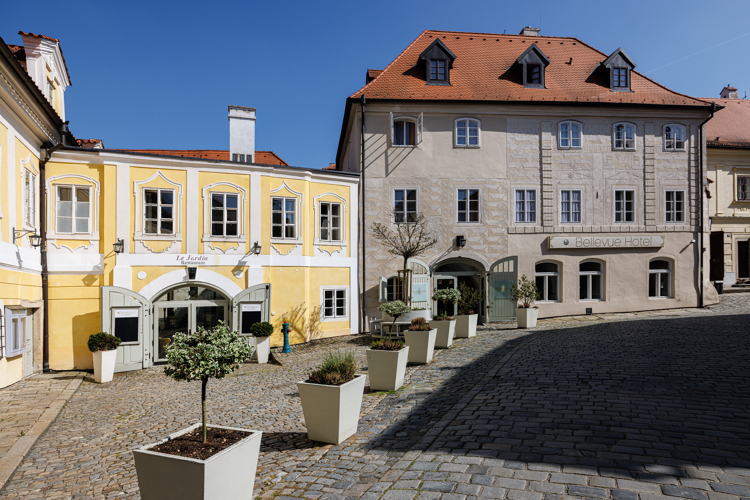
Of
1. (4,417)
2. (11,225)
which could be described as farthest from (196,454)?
(11,225)

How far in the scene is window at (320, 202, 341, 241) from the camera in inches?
723

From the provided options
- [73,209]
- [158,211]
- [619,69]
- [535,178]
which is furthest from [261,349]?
[619,69]

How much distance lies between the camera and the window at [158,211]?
50.2 ft

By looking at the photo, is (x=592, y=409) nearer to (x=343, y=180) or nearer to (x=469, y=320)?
(x=469, y=320)

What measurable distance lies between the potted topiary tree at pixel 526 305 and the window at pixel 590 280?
3.27 metres

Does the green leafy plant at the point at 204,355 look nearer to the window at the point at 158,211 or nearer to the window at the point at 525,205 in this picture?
the window at the point at 158,211

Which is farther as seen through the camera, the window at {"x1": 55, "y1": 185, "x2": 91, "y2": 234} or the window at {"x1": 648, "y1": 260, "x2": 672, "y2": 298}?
the window at {"x1": 648, "y1": 260, "x2": 672, "y2": 298}

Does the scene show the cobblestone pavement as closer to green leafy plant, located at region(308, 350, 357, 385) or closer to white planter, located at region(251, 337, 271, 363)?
green leafy plant, located at region(308, 350, 357, 385)

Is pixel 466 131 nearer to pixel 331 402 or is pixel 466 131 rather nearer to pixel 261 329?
pixel 261 329

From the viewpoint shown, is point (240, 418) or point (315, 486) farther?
point (240, 418)

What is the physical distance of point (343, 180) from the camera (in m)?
18.8

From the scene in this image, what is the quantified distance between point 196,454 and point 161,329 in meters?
11.9

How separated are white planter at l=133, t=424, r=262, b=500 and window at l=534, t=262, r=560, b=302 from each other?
18132 mm

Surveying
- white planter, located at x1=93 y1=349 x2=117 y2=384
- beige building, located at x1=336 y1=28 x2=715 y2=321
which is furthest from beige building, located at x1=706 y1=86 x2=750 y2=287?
white planter, located at x1=93 y1=349 x2=117 y2=384
